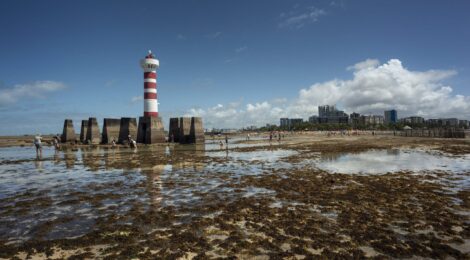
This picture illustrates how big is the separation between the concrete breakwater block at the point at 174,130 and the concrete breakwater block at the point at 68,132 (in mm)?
21008

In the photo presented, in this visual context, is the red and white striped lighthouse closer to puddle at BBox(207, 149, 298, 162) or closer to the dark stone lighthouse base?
the dark stone lighthouse base

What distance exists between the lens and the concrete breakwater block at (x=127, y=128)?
151 ft

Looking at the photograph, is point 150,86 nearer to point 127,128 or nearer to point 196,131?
point 127,128

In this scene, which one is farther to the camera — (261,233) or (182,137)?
(182,137)

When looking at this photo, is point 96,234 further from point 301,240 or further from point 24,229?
point 301,240

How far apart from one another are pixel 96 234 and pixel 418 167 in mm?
19133

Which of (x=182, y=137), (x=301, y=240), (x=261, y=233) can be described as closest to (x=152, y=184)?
(x=261, y=233)

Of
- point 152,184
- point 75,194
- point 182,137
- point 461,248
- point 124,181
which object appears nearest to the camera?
point 461,248

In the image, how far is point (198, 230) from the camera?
7387 mm

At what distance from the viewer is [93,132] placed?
52281 millimetres

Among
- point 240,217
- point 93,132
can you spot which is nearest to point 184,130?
point 93,132

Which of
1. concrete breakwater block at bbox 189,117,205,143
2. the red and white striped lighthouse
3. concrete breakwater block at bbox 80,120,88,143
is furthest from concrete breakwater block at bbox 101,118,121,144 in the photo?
concrete breakwater block at bbox 189,117,205,143

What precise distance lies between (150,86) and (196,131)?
36.0 feet

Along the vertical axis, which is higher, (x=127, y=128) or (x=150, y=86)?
(x=150, y=86)
